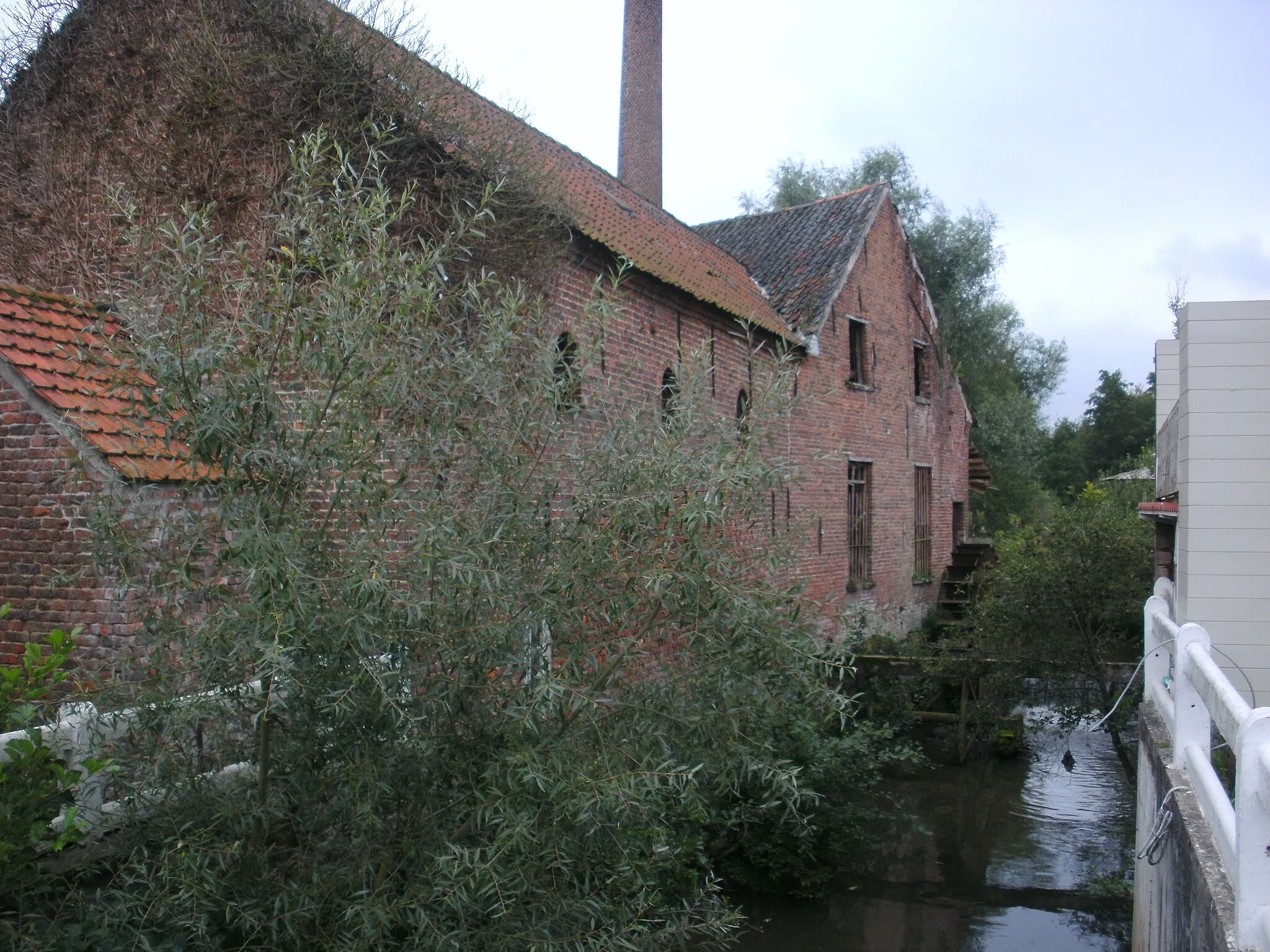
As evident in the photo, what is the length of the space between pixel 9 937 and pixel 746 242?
50.2ft

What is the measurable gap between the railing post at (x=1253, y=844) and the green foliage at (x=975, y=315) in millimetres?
20184

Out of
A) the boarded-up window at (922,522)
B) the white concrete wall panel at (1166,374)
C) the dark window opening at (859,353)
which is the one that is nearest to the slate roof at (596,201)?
the dark window opening at (859,353)

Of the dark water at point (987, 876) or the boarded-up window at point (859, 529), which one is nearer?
the dark water at point (987, 876)

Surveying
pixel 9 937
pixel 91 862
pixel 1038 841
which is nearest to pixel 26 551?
pixel 91 862

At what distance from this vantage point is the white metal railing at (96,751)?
351 cm

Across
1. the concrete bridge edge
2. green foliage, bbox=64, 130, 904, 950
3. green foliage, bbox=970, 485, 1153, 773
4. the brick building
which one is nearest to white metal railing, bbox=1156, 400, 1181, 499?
the concrete bridge edge

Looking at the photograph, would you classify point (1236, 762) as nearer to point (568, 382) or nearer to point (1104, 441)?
point (568, 382)

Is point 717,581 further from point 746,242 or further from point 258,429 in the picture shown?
point 746,242

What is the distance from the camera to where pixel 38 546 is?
5.90 m

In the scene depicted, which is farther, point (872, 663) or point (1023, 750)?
point (1023, 750)

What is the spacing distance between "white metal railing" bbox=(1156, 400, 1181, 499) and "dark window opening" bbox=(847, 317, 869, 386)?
7007 mm

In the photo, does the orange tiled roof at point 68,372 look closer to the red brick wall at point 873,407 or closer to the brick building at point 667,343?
the brick building at point 667,343

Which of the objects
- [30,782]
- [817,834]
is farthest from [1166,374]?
[30,782]

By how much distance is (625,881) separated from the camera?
12.7 feet
